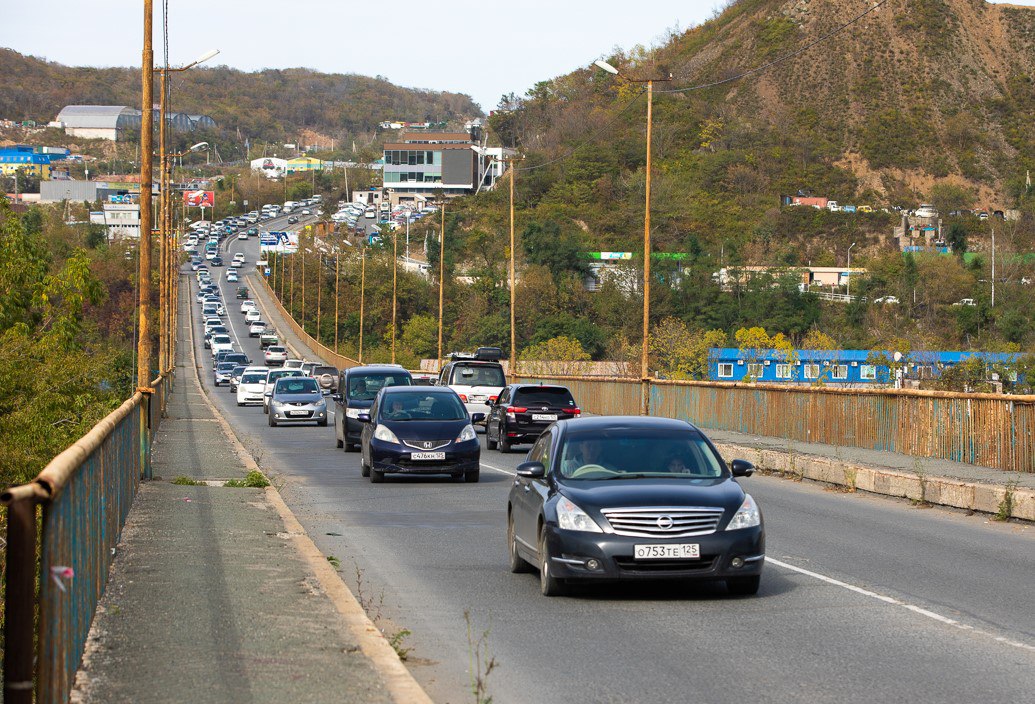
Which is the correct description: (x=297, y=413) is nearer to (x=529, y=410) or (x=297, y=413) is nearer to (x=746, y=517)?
(x=529, y=410)

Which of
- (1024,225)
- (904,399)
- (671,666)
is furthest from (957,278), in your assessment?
(671,666)

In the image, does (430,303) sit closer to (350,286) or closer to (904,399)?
(350,286)

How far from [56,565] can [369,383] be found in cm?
2746

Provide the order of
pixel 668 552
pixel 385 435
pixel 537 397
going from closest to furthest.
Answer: pixel 668 552
pixel 385 435
pixel 537 397

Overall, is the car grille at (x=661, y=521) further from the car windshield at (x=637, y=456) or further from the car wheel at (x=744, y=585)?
the car windshield at (x=637, y=456)

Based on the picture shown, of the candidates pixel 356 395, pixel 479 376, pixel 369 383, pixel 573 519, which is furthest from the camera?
pixel 479 376

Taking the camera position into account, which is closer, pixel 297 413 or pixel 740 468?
pixel 740 468

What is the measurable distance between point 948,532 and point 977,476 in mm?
4422

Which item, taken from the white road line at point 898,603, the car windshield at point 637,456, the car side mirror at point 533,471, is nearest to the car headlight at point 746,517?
the car windshield at point 637,456

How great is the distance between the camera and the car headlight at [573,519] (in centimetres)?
1092

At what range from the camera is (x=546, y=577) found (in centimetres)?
1135

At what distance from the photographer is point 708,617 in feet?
34.3

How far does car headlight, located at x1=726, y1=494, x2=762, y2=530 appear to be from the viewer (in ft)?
36.0

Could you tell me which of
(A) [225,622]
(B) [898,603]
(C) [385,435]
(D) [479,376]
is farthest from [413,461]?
(A) [225,622]
